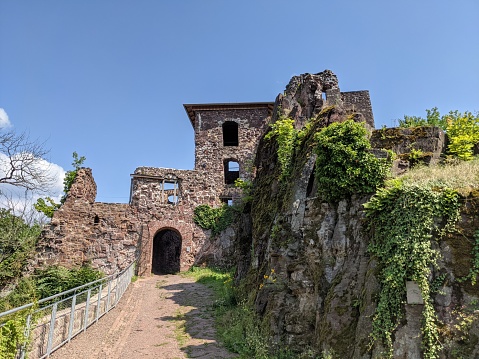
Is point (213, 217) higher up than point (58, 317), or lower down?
higher up

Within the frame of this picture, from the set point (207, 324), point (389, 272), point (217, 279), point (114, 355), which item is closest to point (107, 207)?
point (217, 279)

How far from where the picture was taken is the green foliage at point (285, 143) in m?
11.8

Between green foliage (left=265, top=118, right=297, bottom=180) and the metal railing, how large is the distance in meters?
7.03

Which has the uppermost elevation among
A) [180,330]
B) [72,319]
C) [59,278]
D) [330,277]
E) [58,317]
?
[330,277]

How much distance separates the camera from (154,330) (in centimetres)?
1046

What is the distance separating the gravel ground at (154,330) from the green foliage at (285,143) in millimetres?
5590

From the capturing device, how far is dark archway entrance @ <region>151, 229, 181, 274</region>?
25.8 m

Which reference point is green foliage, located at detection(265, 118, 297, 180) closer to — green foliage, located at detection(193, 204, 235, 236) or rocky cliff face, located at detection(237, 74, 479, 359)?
rocky cliff face, located at detection(237, 74, 479, 359)

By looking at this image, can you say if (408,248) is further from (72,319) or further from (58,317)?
(72,319)

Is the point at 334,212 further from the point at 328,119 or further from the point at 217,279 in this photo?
the point at 217,279

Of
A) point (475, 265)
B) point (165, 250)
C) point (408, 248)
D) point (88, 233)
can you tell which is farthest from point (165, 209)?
point (475, 265)

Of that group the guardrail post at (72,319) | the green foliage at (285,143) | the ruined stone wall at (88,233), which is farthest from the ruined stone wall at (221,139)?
the guardrail post at (72,319)

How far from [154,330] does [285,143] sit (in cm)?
739

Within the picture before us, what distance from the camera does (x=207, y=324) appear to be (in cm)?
1109
